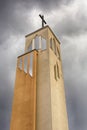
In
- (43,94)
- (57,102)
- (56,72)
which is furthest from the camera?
(56,72)

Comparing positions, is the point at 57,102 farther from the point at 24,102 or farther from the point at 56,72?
the point at 56,72

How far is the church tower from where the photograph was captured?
978 centimetres

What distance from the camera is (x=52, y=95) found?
10367 millimetres

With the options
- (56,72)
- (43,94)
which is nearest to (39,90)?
(43,94)

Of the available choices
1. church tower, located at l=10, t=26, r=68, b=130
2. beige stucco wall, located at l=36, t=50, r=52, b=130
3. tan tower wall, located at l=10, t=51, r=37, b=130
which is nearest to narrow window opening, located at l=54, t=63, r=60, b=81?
church tower, located at l=10, t=26, r=68, b=130

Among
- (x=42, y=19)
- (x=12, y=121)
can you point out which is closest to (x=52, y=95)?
(x=12, y=121)

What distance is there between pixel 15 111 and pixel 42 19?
25.5 ft

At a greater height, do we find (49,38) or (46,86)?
(49,38)

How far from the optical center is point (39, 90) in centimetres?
1083

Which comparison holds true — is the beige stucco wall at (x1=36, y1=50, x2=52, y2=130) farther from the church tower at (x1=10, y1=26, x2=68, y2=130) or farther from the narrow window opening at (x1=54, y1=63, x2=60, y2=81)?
the narrow window opening at (x1=54, y1=63, x2=60, y2=81)

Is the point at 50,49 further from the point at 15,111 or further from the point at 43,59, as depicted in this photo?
the point at 15,111

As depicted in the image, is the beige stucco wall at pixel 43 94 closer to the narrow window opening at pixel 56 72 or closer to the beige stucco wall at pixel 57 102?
the beige stucco wall at pixel 57 102

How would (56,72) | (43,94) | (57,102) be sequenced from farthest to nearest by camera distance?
(56,72) → (57,102) → (43,94)

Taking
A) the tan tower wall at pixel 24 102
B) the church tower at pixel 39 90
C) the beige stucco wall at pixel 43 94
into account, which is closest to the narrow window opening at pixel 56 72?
the church tower at pixel 39 90
